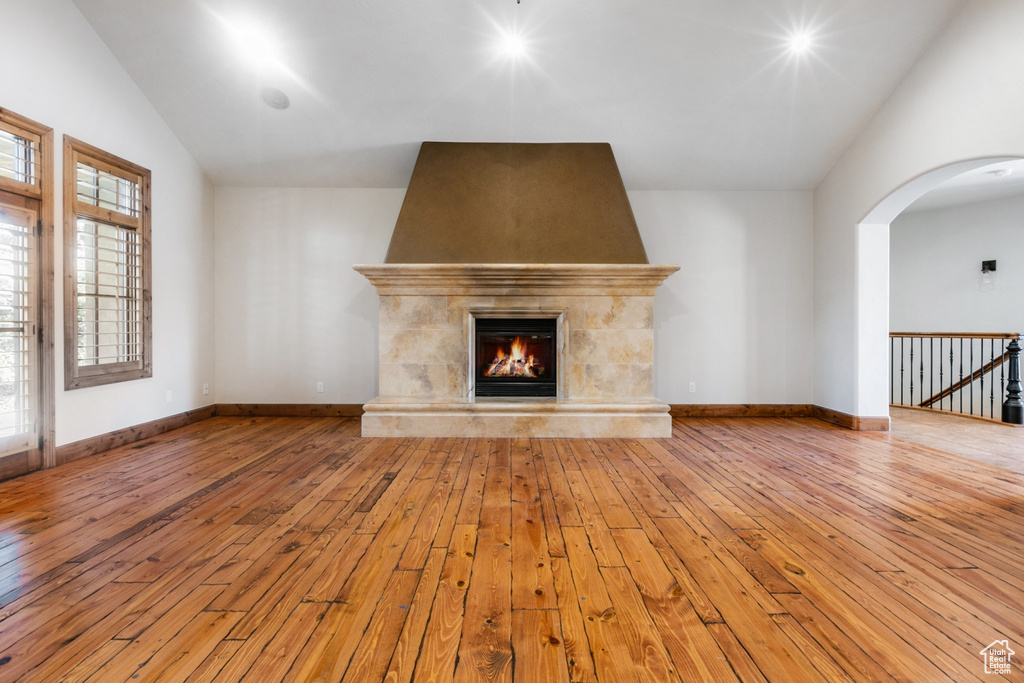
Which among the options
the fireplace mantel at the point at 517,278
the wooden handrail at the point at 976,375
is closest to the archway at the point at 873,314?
the fireplace mantel at the point at 517,278

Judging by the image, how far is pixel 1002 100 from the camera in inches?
122

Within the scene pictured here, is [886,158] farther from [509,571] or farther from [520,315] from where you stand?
[509,571]

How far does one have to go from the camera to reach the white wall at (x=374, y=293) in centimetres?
537

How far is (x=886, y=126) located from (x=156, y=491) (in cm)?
631

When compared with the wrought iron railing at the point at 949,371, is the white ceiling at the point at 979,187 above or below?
above

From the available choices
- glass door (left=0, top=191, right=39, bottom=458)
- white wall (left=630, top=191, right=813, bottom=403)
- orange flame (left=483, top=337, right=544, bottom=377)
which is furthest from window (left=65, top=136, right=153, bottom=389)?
white wall (left=630, top=191, right=813, bottom=403)

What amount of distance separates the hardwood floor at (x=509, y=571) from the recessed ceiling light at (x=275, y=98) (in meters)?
3.21

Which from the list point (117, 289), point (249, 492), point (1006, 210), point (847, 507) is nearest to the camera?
point (847, 507)

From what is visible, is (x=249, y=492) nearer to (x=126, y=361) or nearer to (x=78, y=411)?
(x=78, y=411)

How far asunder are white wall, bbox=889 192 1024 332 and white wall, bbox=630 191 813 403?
10.1ft

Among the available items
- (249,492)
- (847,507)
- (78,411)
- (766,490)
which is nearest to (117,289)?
(78,411)

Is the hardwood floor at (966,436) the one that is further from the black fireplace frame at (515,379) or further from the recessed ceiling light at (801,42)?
the recessed ceiling light at (801,42)

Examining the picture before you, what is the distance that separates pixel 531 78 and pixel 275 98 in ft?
7.64

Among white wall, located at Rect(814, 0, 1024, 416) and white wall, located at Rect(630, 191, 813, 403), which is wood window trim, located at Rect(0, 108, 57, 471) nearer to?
white wall, located at Rect(630, 191, 813, 403)
